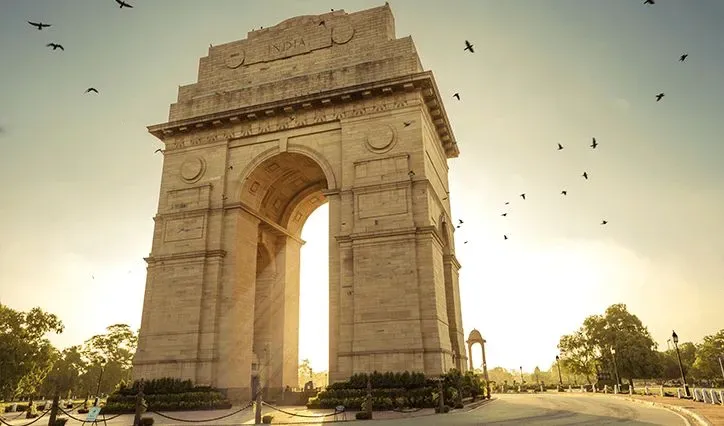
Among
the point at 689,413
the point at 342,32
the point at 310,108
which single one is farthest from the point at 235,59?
the point at 689,413

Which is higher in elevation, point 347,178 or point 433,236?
point 347,178

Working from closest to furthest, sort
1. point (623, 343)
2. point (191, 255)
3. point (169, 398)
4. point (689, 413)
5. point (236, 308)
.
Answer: point (689, 413) < point (169, 398) < point (236, 308) < point (191, 255) < point (623, 343)

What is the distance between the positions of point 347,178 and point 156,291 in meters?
10.9

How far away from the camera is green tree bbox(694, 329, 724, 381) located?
2734 inches

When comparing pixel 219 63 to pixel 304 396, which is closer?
pixel 304 396

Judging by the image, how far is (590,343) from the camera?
204ft

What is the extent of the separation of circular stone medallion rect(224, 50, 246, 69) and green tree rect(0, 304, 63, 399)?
32411 mm

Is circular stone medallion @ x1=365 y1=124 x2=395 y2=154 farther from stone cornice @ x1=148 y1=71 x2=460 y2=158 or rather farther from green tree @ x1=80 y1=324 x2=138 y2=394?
green tree @ x1=80 y1=324 x2=138 y2=394

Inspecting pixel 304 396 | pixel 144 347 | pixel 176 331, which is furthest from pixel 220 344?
pixel 304 396

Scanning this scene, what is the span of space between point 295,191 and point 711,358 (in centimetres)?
7157

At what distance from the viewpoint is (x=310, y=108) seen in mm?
24859

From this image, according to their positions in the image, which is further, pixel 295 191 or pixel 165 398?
pixel 295 191

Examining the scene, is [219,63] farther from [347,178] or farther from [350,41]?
[347,178]

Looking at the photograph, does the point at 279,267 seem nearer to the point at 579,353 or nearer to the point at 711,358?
the point at 579,353
